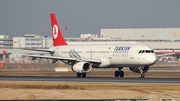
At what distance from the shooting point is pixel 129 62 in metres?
65.4

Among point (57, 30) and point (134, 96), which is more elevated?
point (57, 30)

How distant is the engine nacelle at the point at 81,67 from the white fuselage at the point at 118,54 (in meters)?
A: 2.36

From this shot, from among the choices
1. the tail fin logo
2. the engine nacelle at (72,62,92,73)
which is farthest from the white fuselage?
the tail fin logo

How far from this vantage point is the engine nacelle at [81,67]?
6575cm

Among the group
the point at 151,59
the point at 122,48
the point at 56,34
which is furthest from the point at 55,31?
the point at 151,59

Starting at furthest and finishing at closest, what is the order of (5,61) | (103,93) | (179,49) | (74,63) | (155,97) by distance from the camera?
(179,49) → (5,61) → (74,63) → (103,93) → (155,97)

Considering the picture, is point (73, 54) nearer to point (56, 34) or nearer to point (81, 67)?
point (56, 34)

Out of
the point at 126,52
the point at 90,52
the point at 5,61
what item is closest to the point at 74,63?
the point at 90,52

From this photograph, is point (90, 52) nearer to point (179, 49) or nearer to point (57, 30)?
point (57, 30)

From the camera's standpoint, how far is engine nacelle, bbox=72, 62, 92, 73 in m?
65.8

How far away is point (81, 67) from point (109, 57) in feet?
13.6

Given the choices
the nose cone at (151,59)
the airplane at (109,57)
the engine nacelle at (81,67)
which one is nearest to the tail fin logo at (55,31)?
the airplane at (109,57)

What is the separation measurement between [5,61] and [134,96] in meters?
85.6

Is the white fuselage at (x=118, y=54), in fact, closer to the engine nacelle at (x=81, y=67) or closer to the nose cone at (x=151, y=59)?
the nose cone at (x=151, y=59)
